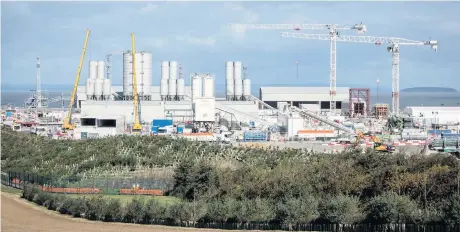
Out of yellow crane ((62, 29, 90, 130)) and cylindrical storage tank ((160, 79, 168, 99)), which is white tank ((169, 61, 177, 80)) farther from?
yellow crane ((62, 29, 90, 130))

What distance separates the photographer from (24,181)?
25.7 meters

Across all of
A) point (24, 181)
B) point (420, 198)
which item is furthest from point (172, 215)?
point (24, 181)

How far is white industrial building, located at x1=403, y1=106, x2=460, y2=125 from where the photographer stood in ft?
167

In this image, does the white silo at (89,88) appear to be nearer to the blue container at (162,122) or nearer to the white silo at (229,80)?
the blue container at (162,122)

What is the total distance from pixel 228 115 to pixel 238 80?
13.0 ft

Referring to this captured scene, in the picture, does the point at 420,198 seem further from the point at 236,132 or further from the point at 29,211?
the point at 236,132

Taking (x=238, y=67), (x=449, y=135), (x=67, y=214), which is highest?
(x=238, y=67)

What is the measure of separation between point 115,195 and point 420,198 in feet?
31.5

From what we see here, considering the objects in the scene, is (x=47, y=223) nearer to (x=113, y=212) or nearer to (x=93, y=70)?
(x=113, y=212)

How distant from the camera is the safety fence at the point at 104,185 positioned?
23625 mm

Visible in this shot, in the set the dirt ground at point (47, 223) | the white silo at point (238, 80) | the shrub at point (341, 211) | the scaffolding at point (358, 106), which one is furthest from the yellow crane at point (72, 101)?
the shrub at point (341, 211)

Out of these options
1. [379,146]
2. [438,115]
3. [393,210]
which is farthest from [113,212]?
[438,115]

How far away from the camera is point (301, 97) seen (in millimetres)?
59281

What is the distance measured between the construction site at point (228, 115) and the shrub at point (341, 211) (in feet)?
52.0
